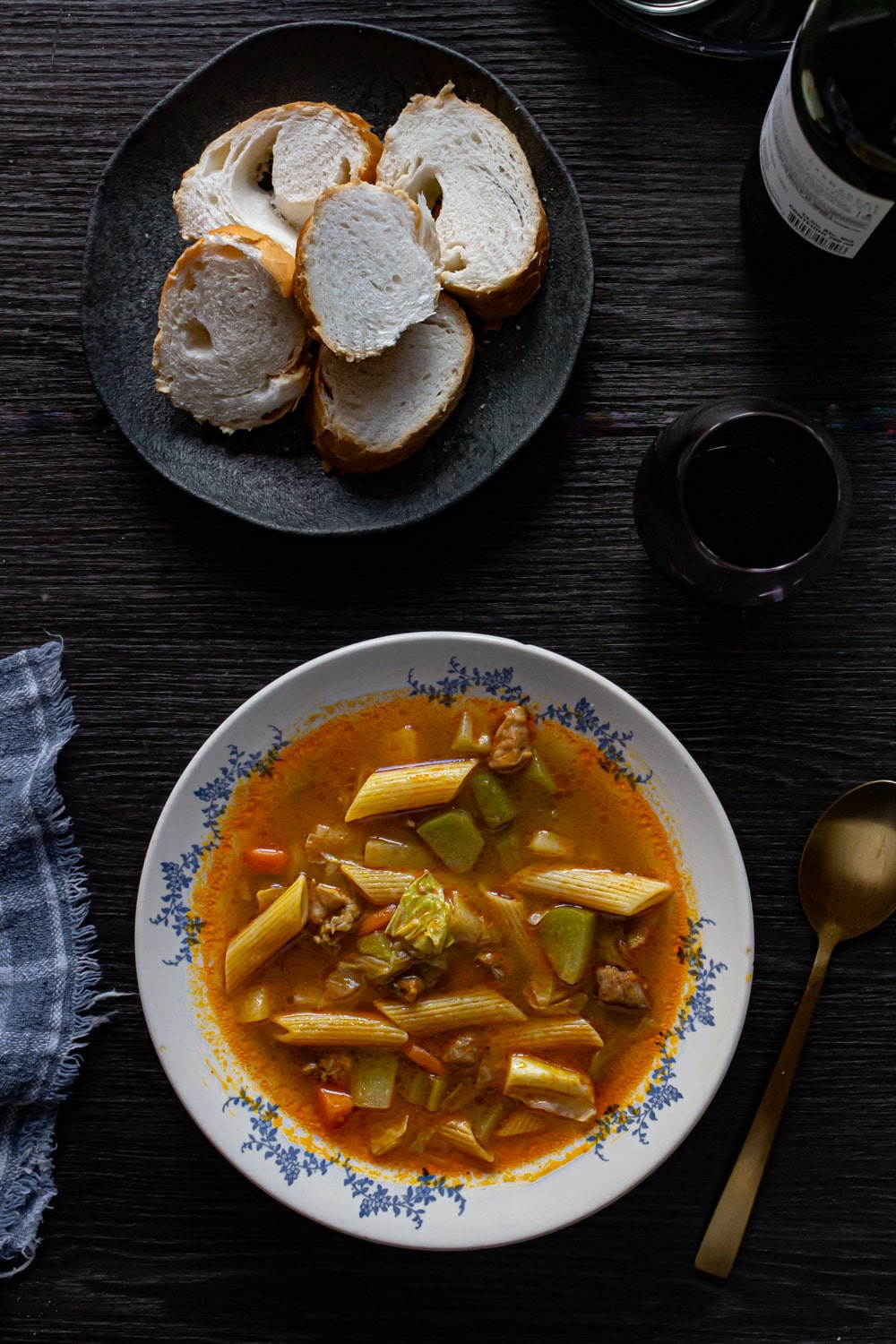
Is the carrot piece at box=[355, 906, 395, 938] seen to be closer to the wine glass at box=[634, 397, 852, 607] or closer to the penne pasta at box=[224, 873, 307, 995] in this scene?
the penne pasta at box=[224, 873, 307, 995]

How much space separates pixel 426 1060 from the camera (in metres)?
1.82

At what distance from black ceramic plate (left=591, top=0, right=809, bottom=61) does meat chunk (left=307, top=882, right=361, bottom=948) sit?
179cm

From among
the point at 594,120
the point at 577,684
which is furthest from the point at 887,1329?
the point at 594,120

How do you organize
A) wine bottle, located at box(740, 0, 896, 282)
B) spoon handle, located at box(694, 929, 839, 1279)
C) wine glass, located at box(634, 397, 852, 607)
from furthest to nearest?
spoon handle, located at box(694, 929, 839, 1279)
wine glass, located at box(634, 397, 852, 607)
wine bottle, located at box(740, 0, 896, 282)

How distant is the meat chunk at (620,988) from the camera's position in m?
1.79

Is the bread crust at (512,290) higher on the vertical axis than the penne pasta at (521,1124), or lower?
higher

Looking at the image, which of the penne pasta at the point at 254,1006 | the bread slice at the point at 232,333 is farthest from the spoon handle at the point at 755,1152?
the bread slice at the point at 232,333

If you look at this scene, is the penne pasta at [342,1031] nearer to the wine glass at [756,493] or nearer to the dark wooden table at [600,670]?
the dark wooden table at [600,670]

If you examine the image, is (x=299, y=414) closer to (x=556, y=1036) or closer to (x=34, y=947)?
(x=34, y=947)

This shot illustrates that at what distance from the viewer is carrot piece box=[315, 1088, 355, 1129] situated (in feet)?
6.00

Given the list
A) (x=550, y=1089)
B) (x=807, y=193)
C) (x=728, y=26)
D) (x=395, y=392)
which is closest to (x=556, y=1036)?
(x=550, y=1089)

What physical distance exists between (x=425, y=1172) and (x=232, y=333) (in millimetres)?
1647

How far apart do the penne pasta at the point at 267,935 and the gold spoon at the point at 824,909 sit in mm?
985

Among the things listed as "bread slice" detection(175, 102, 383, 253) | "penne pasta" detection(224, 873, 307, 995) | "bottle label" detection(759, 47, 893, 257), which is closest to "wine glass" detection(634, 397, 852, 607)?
"bottle label" detection(759, 47, 893, 257)
